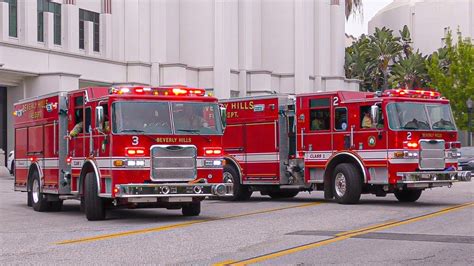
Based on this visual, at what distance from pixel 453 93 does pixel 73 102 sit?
137 feet

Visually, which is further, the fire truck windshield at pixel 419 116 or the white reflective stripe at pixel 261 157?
the white reflective stripe at pixel 261 157

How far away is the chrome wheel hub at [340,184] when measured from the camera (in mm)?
21516

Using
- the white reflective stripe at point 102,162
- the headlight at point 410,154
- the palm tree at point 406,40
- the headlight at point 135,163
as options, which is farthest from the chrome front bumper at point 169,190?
the palm tree at point 406,40

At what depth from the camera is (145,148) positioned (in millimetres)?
16922

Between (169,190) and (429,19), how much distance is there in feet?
177

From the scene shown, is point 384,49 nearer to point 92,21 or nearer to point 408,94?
point 92,21

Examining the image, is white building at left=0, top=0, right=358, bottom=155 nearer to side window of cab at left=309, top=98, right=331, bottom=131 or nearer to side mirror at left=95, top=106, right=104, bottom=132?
side window of cab at left=309, top=98, right=331, bottom=131

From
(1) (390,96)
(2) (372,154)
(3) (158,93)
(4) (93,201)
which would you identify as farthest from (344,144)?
(4) (93,201)

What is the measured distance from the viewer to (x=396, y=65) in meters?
64.2

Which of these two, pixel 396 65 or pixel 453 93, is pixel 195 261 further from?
pixel 396 65

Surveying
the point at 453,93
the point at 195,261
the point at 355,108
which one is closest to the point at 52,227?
Result: the point at 195,261

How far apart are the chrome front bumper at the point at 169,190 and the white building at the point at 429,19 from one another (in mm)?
48949

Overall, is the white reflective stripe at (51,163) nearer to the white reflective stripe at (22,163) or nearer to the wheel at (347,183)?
the white reflective stripe at (22,163)

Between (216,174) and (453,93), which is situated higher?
(453,93)
